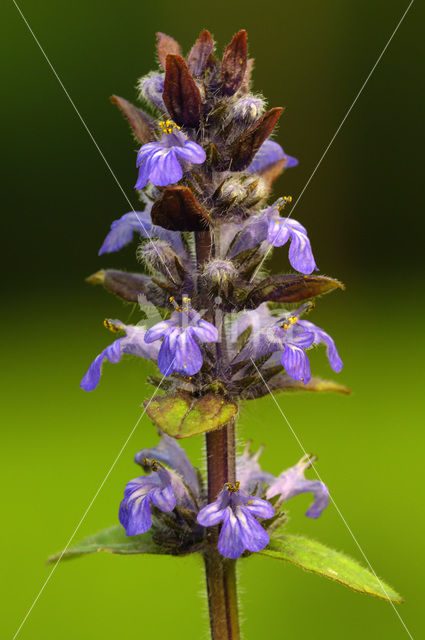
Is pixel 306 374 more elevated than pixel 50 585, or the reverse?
pixel 306 374

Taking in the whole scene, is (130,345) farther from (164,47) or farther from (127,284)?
(164,47)

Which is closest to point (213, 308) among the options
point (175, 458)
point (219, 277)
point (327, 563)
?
point (219, 277)

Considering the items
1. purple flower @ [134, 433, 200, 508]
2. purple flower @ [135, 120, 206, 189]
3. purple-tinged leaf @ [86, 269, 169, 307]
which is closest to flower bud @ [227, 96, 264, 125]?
purple flower @ [135, 120, 206, 189]

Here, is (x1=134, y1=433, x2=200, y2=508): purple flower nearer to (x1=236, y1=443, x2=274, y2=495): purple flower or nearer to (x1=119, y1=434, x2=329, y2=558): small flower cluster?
(x1=119, y1=434, x2=329, y2=558): small flower cluster

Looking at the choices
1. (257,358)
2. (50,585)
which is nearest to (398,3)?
(50,585)

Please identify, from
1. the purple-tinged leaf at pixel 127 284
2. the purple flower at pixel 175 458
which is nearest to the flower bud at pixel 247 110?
the purple-tinged leaf at pixel 127 284

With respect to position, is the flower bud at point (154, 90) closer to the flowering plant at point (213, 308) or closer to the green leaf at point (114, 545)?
the flowering plant at point (213, 308)

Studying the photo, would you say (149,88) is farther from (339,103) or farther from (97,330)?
(339,103)
